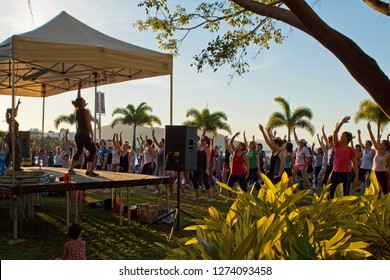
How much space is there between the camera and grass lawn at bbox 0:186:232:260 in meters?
5.70

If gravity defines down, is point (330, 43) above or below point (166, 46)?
below

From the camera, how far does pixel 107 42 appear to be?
7574 millimetres

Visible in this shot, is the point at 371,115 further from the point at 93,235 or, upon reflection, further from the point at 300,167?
the point at 93,235

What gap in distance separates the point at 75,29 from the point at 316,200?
20.4 ft

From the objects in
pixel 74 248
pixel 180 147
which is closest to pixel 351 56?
pixel 74 248

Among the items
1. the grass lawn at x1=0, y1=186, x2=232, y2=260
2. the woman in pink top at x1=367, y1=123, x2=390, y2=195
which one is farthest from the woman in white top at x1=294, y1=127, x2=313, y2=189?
the grass lawn at x1=0, y1=186, x2=232, y2=260

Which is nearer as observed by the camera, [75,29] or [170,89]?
[75,29]

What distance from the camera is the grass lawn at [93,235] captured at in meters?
5.70

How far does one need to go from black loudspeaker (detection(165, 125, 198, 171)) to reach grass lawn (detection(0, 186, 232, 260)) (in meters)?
1.12

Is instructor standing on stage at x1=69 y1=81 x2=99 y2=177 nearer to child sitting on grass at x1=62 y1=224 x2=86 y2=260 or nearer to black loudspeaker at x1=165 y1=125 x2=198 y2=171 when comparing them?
black loudspeaker at x1=165 y1=125 x2=198 y2=171

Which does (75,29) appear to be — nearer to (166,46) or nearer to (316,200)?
(166,46)

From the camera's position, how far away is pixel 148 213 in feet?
26.3

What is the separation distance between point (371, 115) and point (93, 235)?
36324mm

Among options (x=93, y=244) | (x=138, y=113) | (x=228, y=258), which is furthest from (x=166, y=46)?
(x=138, y=113)
